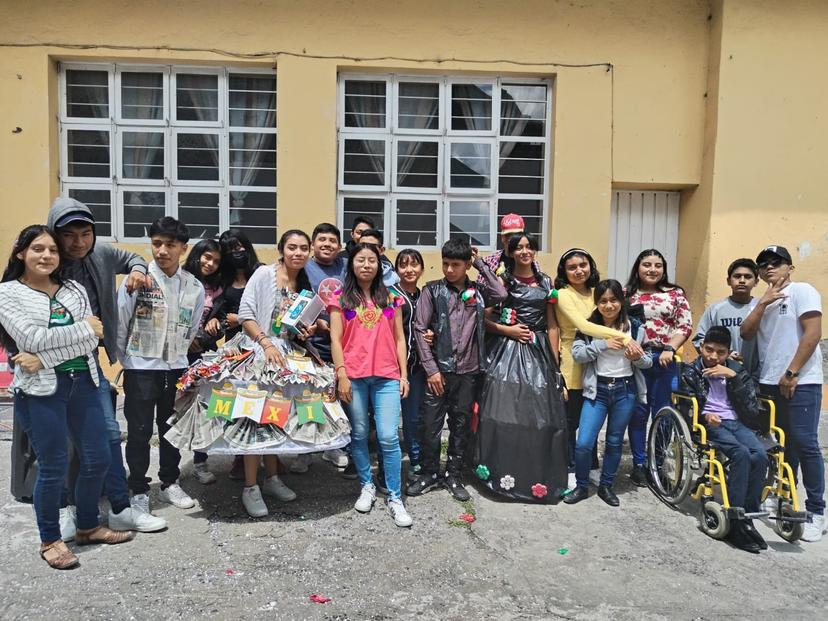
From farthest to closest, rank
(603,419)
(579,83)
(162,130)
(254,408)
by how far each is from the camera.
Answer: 1. (162,130)
2. (579,83)
3. (603,419)
4. (254,408)

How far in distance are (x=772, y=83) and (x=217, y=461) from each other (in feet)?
22.2

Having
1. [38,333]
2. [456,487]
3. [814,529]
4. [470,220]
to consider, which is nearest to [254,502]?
[456,487]

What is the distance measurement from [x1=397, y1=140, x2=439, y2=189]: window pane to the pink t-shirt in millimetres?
3402

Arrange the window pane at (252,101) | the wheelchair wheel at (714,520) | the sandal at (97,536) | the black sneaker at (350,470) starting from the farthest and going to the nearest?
1. the window pane at (252,101)
2. the black sneaker at (350,470)
3. the wheelchair wheel at (714,520)
4. the sandal at (97,536)

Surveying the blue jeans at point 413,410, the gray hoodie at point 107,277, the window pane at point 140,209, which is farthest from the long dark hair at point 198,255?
the window pane at point 140,209

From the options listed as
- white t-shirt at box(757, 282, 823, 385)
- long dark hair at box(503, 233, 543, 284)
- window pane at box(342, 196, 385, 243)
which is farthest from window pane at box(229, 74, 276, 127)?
white t-shirt at box(757, 282, 823, 385)

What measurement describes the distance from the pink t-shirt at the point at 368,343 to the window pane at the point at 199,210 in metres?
3.62

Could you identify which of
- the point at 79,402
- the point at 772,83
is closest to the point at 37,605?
the point at 79,402

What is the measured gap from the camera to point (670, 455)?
4102 millimetres

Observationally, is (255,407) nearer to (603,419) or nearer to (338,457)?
(338,457)

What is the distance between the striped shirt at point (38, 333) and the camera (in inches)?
112

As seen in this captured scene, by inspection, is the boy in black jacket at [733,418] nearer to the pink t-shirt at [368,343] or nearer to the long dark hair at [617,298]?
the long dark hair at [617,298]

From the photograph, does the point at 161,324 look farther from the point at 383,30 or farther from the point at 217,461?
the point at 383,30

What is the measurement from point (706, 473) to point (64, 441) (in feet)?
12.2
